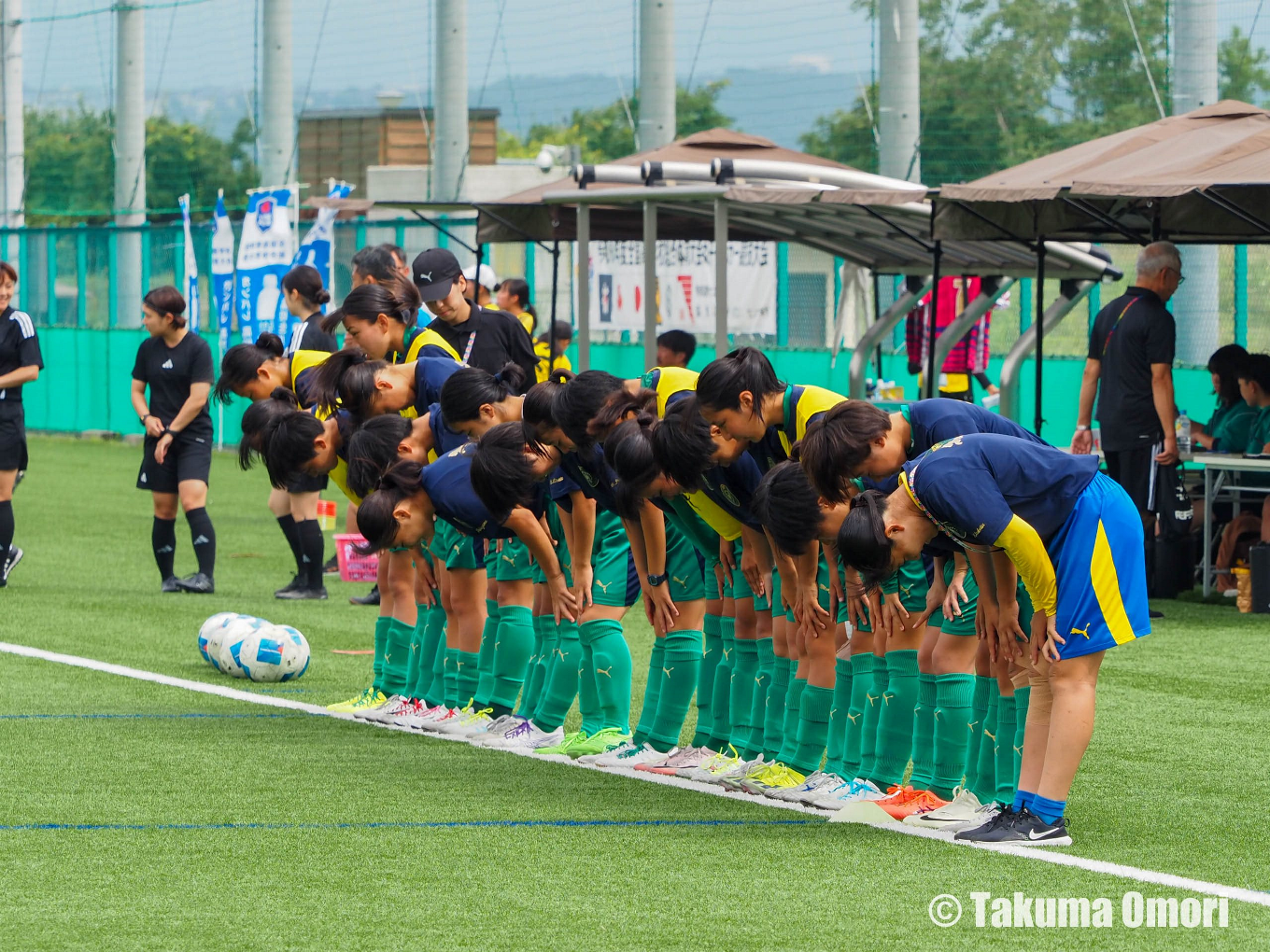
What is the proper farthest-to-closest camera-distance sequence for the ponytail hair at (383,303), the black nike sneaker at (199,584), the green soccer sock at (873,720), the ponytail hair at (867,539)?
the black nike sneaker at (199,584)
the ponytail hair at (383,303)
the green soccer sock at (873,720)
the ponytail hair at (867,539)

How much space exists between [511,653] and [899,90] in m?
11.6

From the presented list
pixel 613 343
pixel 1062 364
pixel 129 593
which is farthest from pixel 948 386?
pixel 129 593

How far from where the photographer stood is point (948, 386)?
17359 mm

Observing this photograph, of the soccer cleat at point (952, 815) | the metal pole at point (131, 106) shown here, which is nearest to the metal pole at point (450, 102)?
the metal pole at point (131, 106)

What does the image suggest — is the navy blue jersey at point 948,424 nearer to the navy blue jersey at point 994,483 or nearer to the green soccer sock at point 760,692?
the navy blue jersey at point 994,483

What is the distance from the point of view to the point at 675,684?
22.8 feet

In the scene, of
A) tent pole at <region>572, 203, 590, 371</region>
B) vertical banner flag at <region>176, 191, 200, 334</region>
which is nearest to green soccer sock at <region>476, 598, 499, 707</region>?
tent pole at <region>572, 203, 590, 371</region>

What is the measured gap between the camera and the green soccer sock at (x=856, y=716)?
632 cm

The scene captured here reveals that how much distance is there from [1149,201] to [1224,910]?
7.47 meters

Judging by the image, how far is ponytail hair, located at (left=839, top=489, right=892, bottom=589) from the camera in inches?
209

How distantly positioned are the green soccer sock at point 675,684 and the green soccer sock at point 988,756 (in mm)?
1257

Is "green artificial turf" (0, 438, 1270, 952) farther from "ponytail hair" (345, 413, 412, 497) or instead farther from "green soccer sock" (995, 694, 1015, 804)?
"ponytail hair" (345, 413, 412, 497)

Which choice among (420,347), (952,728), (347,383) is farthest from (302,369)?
(952,728)

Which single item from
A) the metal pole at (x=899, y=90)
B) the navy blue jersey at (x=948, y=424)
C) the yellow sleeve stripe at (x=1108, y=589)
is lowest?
the yellow sleeve stripe at (x=1108, y=589)
